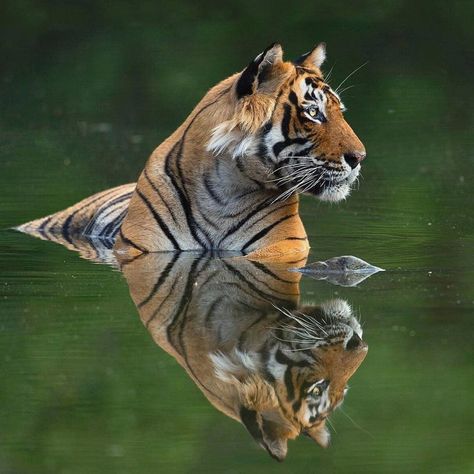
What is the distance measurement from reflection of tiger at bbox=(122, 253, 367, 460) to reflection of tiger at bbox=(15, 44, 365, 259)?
0.21 m

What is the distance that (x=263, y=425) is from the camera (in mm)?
3590

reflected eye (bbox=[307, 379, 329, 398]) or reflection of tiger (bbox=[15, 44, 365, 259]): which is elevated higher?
reflected eye (bbox=[307, 379, 329, 398])

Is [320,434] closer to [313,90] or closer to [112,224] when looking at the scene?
[313,90]

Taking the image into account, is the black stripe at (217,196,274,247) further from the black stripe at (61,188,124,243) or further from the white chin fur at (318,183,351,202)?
the black stripe at (61,188,124,243)

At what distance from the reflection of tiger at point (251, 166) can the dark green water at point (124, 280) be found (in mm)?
262

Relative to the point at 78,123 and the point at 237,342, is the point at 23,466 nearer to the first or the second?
the point at 237,342

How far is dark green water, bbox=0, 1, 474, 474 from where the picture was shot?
346 centimetres

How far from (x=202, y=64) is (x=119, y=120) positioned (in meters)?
2.20

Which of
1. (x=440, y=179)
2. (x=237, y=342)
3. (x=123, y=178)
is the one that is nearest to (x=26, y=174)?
(x=123, y=178)

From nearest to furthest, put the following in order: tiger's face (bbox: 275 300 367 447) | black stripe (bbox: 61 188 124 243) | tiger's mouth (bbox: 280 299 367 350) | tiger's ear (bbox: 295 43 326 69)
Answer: tiger's face (bbox: 275 300 367 447)
tiger's mouth (bbox: 280 299 367 350)
tiger's ear (bbox: 295 43 326 69)
black stripe (bbox: 61 188 124 243)

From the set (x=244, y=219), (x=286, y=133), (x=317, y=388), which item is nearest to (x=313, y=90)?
(x=286, y=133)

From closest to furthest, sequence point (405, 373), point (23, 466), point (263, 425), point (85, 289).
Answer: point (23, 466), point (263, 425), point (405, 373), point (85, 289)

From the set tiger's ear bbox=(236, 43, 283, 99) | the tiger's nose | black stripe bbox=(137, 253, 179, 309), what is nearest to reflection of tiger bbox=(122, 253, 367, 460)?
black stripe bbox=(137, 253, 179, 309)

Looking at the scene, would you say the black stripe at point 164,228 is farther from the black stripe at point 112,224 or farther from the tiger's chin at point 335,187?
the black stripe at point 112,224
